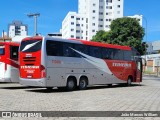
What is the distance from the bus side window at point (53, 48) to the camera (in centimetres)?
1964

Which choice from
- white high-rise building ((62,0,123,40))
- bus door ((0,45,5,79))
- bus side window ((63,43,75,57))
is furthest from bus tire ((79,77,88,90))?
white high-rise building ((62,0,123,40))

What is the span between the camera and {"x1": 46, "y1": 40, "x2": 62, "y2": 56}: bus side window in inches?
Result: 773

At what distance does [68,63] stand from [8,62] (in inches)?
152

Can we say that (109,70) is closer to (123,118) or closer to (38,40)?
(38,40)

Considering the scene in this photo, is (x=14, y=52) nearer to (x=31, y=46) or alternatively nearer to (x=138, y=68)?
(x=31, y=46)

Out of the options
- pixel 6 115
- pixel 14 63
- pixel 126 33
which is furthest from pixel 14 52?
pixel 126 33

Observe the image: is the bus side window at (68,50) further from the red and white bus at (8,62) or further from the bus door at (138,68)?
the bus door at (138,68)

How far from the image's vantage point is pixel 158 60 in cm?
8038

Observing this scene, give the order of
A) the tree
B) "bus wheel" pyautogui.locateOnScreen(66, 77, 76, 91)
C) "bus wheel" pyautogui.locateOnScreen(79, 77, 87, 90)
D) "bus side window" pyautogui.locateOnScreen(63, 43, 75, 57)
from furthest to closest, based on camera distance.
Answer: the tree → "bus wheel" pyautogui.locateOnScreen(79, 77, 87, 90) → "bus wheel" pyautogui.locateOnScreen(66, 77, 76, 91) → "bus side window" pyautogui.locateOnScreen(63, 43, 75, 57)

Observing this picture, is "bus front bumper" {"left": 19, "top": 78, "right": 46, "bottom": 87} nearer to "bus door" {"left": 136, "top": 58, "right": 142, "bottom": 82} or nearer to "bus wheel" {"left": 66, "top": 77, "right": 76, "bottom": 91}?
"bus wheel" {"left": 66, "top": 77, "right": 76, "bottom": 91}

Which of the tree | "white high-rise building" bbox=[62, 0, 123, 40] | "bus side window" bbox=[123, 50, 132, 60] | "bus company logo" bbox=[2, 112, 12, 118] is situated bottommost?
"bus company logo" bbox=[2, 112, 12, 118]

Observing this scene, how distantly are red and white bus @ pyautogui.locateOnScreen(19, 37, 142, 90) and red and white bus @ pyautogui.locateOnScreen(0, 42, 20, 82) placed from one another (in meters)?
1.56

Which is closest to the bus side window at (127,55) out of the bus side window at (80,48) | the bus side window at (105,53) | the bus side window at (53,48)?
the bus side window at (105,53)

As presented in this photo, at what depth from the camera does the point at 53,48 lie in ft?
65.5
